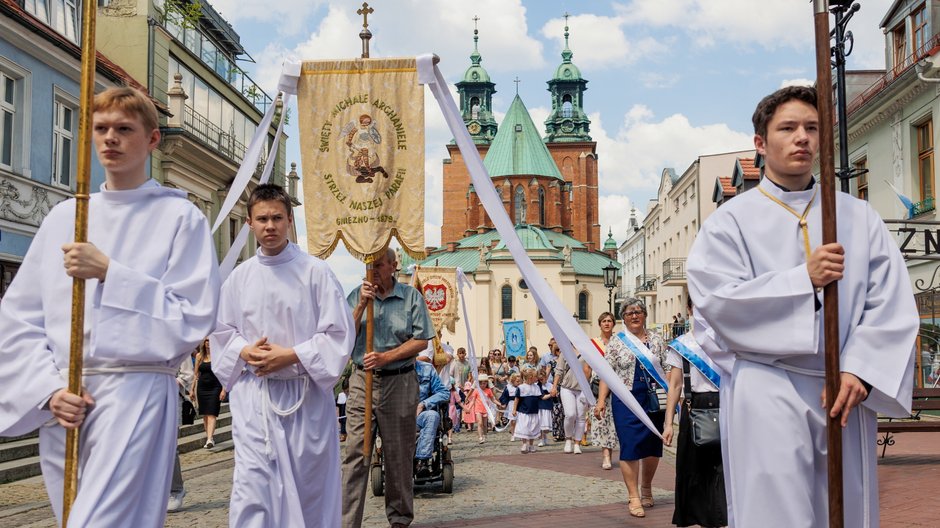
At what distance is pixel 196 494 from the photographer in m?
10.6

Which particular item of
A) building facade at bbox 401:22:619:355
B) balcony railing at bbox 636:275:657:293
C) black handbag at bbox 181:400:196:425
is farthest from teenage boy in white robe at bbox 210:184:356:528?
building facade at bbox 401:22:619:355

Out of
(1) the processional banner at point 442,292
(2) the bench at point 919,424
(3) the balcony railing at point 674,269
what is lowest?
(2) the bench at point 919,424

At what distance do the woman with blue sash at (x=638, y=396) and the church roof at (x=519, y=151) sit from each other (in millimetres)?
85827

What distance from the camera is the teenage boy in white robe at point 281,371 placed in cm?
526

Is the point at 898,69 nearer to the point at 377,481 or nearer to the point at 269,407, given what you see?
the point at 377,481

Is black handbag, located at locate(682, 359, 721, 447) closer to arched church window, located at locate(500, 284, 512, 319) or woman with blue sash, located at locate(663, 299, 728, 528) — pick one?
woman with blue sash, located at locate(663, 299, 728, 528)

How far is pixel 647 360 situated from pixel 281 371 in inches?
185

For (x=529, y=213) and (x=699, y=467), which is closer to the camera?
(x=699, y=467)

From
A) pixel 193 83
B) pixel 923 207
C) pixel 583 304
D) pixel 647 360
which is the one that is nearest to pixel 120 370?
pixel 647 360

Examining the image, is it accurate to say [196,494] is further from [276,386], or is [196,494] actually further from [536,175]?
[536,175]

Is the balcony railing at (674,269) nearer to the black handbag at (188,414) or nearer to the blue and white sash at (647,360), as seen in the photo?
the black handbag at (188,414)

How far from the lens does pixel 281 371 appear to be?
5.49m

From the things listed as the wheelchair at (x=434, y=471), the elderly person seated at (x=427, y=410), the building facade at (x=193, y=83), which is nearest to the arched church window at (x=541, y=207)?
the building facade at (x=193, y=83)

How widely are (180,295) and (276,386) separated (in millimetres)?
1635
